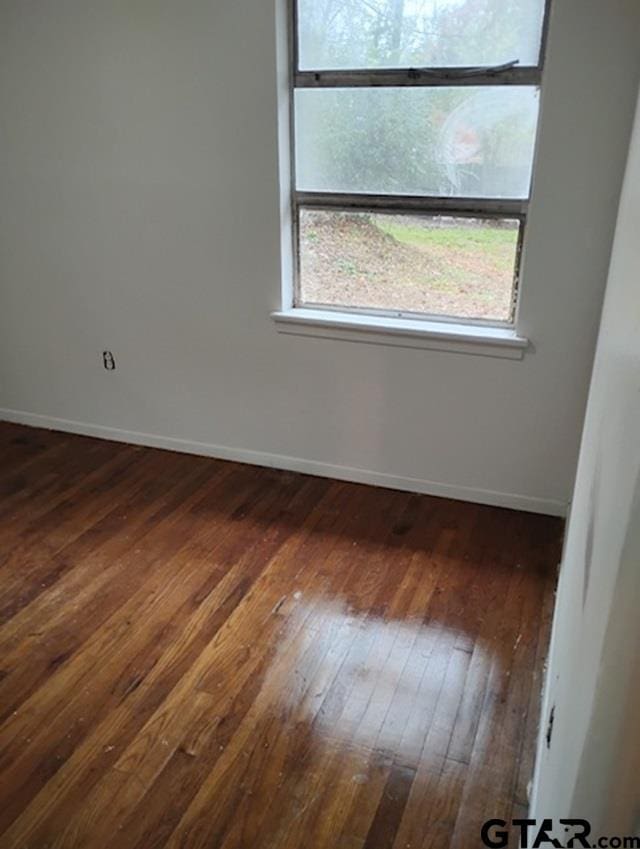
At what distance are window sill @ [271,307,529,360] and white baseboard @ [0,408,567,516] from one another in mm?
615

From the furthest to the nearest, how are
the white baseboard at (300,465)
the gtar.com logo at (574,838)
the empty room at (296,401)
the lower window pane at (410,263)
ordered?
the white baseboard at (300,465) < the lower window pane at (410,263) < the empty room at (296,401) < the gtar.com logo at (574,838)

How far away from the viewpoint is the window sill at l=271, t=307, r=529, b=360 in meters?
2.57

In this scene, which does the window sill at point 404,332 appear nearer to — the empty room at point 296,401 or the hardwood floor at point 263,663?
the empty room at point 296,401

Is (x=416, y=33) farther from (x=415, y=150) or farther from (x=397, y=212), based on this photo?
(x=397, y=212)

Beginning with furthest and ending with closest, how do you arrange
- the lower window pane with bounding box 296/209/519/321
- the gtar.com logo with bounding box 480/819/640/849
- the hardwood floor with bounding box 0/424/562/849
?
1. the lower window pane with bounding box 296/209/519/321
2. the hardwood floor with bounding box 0/424/562/849
3. the gtar.com logo with bounding box 480/819/640/849

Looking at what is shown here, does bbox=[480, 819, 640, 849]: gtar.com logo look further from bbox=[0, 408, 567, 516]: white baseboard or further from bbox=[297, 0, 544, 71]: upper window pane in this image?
bbox=[297, 0, 544, 71]: upper window pane

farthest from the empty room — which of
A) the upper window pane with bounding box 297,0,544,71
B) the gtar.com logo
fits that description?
the gtar.com logo

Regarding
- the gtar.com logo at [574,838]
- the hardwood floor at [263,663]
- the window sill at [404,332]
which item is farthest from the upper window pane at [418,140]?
the gtar.com logo at [574,838]

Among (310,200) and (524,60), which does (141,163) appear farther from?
(524,60)

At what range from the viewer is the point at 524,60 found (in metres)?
2.26

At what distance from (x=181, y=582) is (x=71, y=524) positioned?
0.66 meters

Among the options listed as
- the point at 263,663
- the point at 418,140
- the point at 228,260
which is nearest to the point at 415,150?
the point at 418,140

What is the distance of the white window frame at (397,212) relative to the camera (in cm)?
236

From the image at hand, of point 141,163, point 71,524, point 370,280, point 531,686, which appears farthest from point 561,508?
point 141,163
